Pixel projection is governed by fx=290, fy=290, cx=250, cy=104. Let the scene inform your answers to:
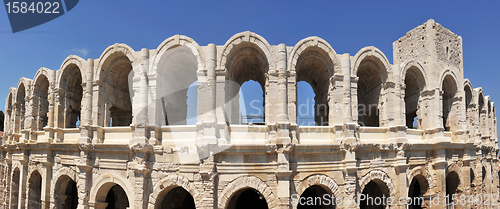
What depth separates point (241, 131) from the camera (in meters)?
11.3

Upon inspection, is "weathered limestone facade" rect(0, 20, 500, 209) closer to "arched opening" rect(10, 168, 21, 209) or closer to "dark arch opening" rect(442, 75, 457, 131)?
"dark arch opening" rect(442, 75, 457, 131)

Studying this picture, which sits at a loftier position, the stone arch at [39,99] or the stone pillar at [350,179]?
the stone arch at [39,99]

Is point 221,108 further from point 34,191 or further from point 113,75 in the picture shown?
point 34,191

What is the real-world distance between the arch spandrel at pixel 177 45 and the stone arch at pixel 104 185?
4535 mm

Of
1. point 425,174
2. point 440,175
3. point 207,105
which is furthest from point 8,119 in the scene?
point 440,175

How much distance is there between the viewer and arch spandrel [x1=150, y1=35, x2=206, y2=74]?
1143 cm

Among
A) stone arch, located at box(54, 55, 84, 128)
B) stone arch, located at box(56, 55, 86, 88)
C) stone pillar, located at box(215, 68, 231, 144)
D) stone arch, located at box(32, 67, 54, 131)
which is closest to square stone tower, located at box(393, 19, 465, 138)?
stone pillar, located at box(215, 68, 231, 144)

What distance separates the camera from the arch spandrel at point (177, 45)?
37.5ft

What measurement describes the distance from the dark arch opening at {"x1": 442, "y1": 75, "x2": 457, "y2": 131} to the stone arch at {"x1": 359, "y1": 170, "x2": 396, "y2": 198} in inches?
250

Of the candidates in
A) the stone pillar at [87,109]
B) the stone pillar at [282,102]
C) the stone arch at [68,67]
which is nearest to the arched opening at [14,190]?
the stone arch at [68,67]

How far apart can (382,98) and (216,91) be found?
766 centimetres

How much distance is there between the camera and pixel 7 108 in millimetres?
19016

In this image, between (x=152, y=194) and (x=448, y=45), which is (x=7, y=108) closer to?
(x=152, y=194)

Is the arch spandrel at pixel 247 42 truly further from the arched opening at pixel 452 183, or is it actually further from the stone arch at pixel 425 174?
the arched opening at pixel 452 183
